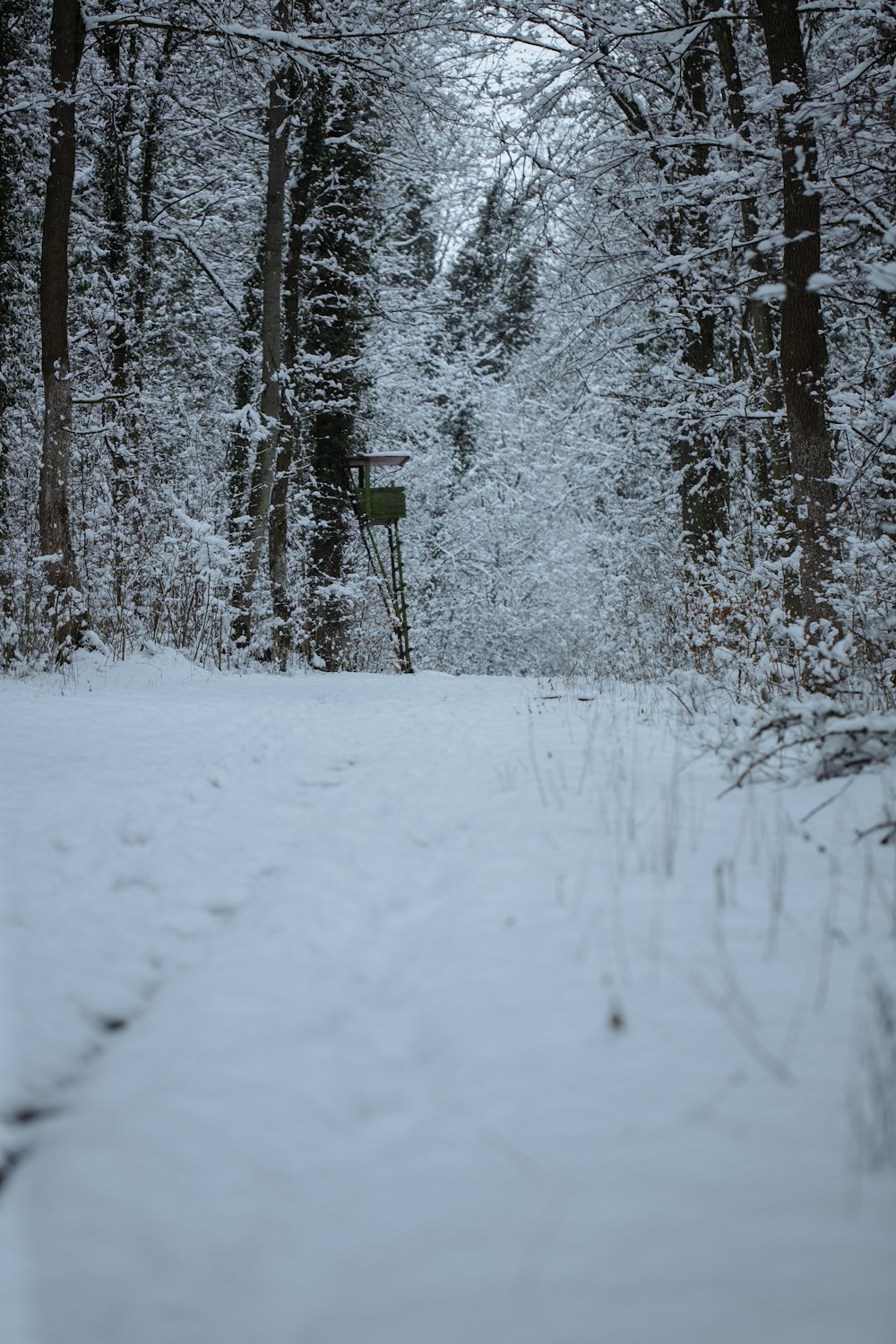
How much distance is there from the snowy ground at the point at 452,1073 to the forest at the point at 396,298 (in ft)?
8.01

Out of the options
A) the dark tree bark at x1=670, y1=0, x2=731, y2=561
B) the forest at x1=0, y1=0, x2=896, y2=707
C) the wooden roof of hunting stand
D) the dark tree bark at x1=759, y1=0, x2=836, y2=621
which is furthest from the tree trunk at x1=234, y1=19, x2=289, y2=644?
the dark tree bark at x1=759, y1=0, x2=836, y2=621

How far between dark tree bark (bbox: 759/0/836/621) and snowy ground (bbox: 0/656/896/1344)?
127 inches

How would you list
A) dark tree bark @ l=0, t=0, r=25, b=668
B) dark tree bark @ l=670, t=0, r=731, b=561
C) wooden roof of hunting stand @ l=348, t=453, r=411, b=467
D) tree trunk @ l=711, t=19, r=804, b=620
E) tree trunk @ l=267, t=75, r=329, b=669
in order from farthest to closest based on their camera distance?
tree trunk @ l=267, t=75, r=329, b=669
wooden roof of hunting stand @ l=348, t=453, r=411, b=467
dark tree bark @ l=670, t=0, r=731, b=561
dark tree bark @ l=0, t=0, r=25, b=668
tree trunk @ l=711, t=19, r=804, b=620

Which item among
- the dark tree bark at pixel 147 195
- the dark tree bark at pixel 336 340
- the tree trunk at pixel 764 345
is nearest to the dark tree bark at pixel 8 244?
the dark tree bark at pixel 147 195

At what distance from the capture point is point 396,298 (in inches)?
706

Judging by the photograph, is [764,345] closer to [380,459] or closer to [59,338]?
[380,459]

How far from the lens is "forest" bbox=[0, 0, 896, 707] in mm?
6105

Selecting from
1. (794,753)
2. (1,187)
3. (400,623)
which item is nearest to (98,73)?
(1,187)

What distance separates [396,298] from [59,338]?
10.7 m

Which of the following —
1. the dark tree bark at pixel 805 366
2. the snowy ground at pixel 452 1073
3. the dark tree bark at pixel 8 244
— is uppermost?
the dark tree bark at pixel 8 244

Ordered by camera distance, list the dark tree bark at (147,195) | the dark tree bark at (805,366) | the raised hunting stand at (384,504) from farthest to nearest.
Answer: the raised hunting stand at (384,504) < the dark tree bark at (147,195) < the dark tree bark at (805,366)

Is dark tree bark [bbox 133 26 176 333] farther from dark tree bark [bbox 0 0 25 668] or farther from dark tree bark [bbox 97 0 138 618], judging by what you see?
dark tree bark [bbox 0 0 25 668]

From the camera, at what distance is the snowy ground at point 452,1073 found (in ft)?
3.78

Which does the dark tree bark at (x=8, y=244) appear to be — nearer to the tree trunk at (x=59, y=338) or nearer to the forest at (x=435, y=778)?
the forest at (x=435, y=778)
